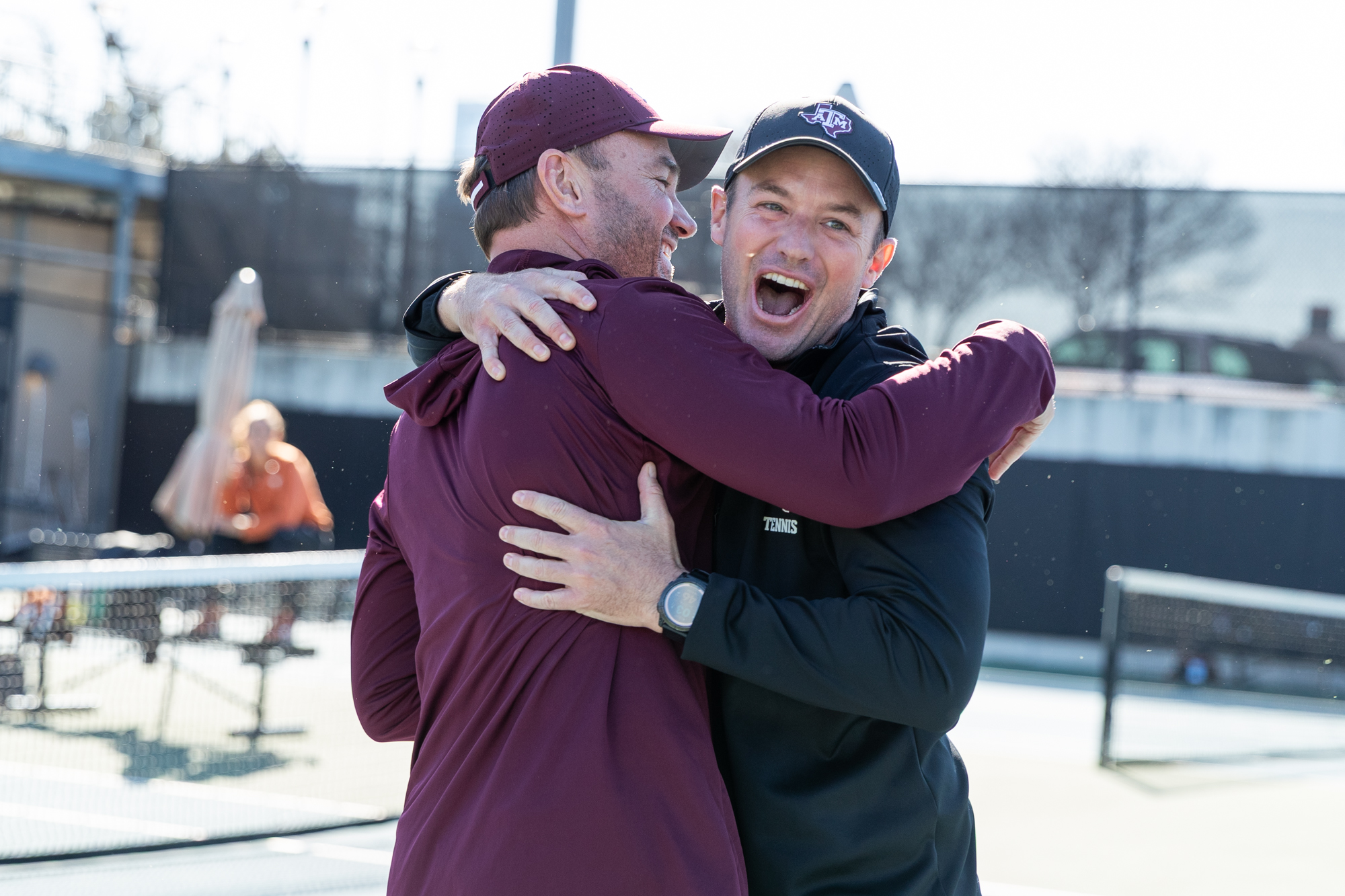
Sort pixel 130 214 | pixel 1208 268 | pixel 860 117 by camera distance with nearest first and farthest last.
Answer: pixel 860 117, pixel 1208 268, pixel 130 214

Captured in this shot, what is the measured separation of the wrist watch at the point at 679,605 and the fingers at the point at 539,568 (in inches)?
6.1

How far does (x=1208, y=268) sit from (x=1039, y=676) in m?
4.95

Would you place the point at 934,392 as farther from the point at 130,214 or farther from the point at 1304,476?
the point at 130,214

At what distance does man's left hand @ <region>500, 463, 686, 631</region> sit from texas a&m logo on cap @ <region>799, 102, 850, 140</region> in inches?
29.9

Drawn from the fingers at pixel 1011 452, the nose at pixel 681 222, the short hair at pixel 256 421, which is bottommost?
the short hair at pixel 256 421

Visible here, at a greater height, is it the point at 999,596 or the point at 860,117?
the point at 860,117

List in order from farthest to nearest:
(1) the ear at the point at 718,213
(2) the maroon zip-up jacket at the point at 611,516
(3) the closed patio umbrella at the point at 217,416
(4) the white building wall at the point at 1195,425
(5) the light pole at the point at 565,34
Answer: (4) the white building wall at the point at 1195,425 < (3) the closed patio umbrella at the point at 217,416 < (5) the light pole at the point at 565,34 < (1) the ear at the point at 718,213 < (2) the maroon zip-up jacket at the point at 611,516

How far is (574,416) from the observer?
1.88m

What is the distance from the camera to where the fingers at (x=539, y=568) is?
6.02ft

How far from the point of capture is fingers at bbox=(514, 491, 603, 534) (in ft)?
6.16

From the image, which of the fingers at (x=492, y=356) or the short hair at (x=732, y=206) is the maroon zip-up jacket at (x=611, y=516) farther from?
the short hair at (x=732, y=206)

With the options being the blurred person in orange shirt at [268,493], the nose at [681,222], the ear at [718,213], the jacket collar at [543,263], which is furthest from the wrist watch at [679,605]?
the blurred person in orange shirt at [268,493]

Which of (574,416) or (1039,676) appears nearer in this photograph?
(574,416)

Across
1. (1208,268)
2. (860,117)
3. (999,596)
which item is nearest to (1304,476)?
(1208,268)
